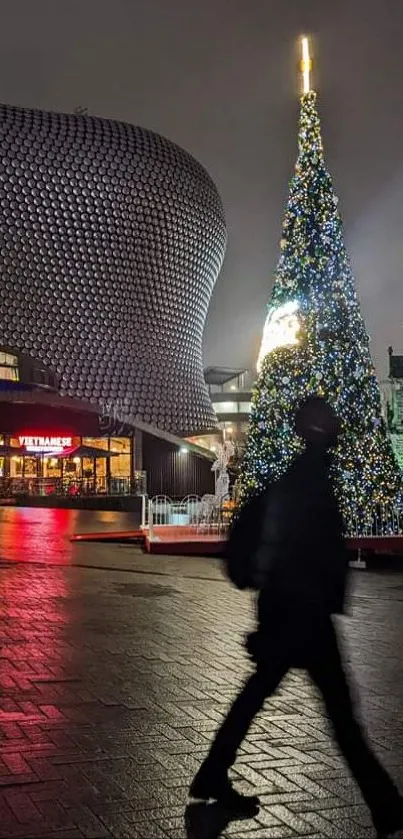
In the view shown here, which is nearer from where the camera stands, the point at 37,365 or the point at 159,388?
the point at 37,365

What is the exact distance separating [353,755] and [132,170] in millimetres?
68607

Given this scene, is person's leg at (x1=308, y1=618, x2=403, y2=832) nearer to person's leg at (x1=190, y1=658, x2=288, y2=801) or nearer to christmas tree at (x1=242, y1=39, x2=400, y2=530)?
person's leg at (x1=190, y1=658, x2=288, y2=801)

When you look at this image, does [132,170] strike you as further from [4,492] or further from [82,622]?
[82,622]

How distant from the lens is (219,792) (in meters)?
3.52

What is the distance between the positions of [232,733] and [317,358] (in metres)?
12.2

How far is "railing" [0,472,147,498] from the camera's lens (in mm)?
40750

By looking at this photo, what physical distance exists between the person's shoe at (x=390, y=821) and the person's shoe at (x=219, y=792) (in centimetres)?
51

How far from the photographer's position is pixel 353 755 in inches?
140

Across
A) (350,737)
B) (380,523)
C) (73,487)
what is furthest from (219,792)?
(73,487)

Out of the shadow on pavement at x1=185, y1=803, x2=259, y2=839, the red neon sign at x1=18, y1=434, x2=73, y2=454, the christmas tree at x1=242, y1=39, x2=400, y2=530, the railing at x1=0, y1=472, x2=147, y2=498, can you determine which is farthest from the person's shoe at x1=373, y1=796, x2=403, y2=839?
the red neon sign at x1=18, y1=434, x2=73, y2=454

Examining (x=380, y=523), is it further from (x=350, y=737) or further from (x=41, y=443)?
(x=41, y=443)

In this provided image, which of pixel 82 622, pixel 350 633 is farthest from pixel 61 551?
pixel 350 633

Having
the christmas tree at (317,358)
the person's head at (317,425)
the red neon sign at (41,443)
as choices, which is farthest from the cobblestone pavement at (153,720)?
the red neon sign at (41,443)

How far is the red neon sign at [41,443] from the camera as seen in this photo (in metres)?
42.7
